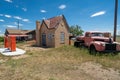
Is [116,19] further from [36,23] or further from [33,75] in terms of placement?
[36,23]

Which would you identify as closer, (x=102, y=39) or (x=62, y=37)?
(x=102, y=39)

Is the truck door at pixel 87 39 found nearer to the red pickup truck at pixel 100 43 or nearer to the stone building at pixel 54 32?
the red pickup truck at pixel 100 43

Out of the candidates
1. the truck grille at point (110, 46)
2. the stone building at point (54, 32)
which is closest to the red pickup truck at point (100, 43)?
the truck grille at point (110, 46)

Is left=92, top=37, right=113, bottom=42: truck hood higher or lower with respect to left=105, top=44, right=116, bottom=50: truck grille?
higher

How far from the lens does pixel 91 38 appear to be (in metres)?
13.3

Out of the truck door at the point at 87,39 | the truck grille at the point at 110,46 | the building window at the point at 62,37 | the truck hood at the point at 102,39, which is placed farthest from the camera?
the building window at the point at 62,37

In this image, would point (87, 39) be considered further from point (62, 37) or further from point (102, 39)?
point (62, 37)

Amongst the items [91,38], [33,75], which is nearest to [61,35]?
[91,38]

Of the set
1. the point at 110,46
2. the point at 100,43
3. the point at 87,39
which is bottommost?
the point at 110,46

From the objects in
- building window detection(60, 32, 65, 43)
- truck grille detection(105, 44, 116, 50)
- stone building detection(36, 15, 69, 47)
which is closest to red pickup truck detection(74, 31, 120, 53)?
truck grille detection(105, 44, 116, 50)

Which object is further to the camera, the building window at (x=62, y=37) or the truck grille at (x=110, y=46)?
the building window at (x=62, y=37)

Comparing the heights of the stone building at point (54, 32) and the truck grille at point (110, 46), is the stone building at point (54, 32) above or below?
above

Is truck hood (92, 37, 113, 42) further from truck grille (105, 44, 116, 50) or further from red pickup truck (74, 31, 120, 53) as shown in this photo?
truck grille (105, 44, 116, 50)

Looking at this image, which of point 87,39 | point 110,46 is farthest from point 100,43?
point 87,39
